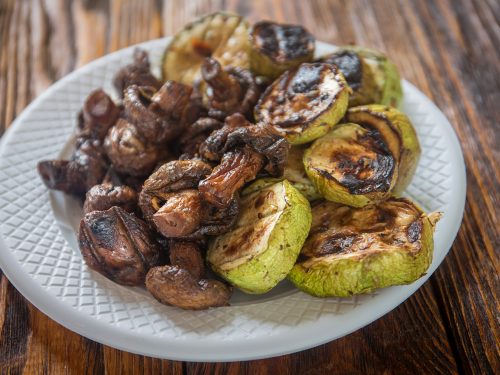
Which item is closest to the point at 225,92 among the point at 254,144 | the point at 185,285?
the point at 254,144

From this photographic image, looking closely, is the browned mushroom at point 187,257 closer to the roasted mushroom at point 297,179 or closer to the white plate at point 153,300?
the white plate at point 153,300

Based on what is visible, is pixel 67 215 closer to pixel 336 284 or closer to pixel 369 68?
pixel 336 284

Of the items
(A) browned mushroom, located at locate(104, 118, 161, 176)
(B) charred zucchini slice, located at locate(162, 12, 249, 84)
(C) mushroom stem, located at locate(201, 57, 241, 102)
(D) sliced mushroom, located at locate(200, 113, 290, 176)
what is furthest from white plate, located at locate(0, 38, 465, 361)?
(C) mushroom stem, located at locate(201, 57, 241, 102)

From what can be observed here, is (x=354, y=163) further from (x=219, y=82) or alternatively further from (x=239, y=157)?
(x=219, y=82)

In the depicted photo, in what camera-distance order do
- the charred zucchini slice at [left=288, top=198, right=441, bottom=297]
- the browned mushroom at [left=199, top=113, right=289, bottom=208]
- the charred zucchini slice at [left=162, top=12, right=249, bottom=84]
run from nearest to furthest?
the charred zucchini slice at [left=288, top=198, right=441, bottom=297] → the browned mushroom at [left=199, top=113, right=289, bottom=208] → the charred zucchini slice at [left=162, top=12, right=249, bottom=84]

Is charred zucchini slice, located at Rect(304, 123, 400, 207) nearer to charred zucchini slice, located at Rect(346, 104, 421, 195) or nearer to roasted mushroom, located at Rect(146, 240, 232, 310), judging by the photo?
charred zucchini slice, located at Rect(346, 104, 421, 195)

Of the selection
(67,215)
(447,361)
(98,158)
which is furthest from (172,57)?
A: (447,361)
